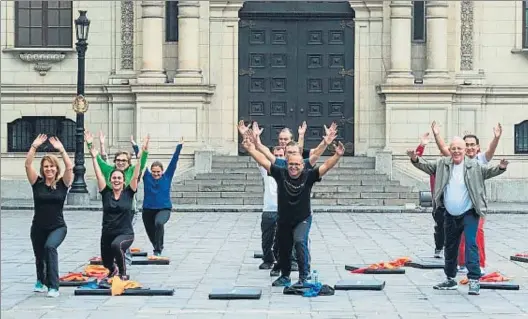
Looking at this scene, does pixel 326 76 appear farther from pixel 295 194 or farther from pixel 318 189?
pixel 295 194

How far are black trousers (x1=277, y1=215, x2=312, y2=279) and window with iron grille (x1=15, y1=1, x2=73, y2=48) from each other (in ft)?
66.0

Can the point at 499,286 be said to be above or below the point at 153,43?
below

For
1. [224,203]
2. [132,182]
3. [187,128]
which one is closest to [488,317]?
[132,182]

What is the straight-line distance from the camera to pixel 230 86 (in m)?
33.0

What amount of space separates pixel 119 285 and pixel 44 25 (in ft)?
68.3

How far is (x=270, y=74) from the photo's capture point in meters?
33.2

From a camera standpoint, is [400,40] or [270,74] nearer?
[400,40]

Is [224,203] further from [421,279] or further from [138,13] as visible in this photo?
[421,279]

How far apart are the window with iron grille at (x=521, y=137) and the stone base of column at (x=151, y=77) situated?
933 cm

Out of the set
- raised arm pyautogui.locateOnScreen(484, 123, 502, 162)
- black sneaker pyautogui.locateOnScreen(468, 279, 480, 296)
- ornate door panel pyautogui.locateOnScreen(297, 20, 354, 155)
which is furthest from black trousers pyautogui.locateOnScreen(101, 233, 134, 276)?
ornate door panel pyautogui.locateOnScreen(297, 20, 354, 155)

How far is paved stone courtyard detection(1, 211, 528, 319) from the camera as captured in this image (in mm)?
12203

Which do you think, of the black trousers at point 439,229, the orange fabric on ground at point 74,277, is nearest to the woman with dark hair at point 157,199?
the orange fabric on ground at point 74,277

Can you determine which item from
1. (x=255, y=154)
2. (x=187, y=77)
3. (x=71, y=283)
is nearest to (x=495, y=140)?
(x=255, y=154)

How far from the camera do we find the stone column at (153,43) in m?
32.4
